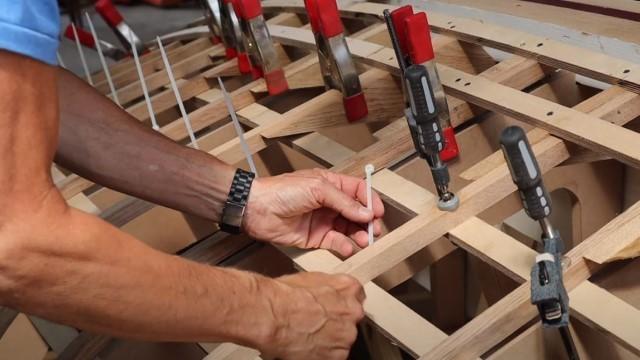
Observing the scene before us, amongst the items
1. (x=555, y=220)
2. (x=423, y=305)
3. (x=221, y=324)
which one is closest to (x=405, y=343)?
(x=221, y=324)

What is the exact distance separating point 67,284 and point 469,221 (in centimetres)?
59

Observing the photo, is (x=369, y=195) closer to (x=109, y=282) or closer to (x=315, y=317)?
(x=315, y=317)

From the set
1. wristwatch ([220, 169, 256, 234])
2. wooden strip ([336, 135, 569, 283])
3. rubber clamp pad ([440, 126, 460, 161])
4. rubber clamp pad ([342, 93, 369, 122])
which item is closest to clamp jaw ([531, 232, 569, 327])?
wooden strip ([336, 135, 569, 283])

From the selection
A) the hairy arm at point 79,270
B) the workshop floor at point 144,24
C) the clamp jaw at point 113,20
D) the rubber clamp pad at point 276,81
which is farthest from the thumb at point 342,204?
the workshop floor at point 144,24

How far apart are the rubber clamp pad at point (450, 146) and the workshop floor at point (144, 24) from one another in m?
3.72

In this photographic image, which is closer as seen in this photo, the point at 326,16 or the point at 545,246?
the point at 545,246

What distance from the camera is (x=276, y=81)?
68.9 inches

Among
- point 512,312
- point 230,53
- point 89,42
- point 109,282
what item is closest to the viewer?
point 109,282

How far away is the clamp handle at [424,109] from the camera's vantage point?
1066mm

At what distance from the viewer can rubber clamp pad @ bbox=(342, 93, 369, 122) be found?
1.53 metres

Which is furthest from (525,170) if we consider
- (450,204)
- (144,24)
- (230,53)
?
(144,24)

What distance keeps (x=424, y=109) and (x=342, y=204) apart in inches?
9.6

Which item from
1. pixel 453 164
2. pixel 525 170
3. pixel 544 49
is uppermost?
pixel 525 170

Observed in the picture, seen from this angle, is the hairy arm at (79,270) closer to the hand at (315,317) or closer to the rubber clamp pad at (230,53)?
the hand at (315,317)
